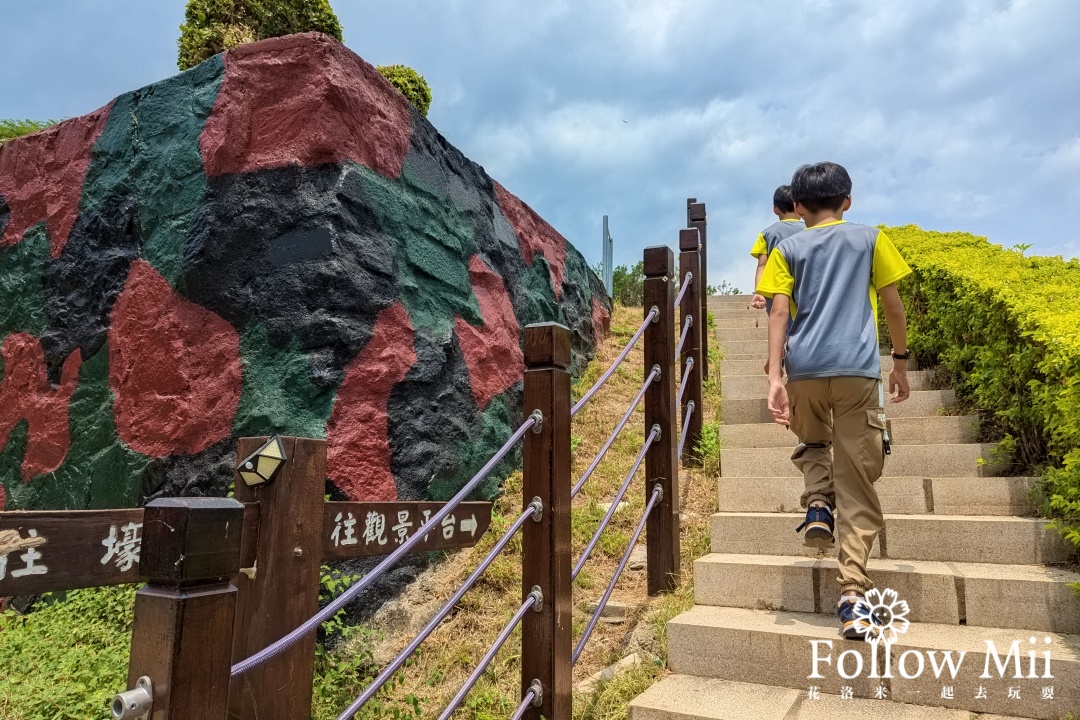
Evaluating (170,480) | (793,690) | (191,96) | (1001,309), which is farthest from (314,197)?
(1001,309)

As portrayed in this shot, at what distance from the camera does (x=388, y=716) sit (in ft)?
9.84

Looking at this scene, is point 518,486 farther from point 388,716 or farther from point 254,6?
point 254,6

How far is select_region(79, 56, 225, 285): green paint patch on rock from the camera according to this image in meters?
4.03

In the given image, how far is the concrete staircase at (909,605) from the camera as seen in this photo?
2.18 m

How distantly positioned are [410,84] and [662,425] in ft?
14.1

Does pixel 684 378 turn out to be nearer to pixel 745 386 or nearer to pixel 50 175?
pixel 745 386

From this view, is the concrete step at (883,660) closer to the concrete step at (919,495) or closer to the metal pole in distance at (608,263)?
the concrete step at (919,495)

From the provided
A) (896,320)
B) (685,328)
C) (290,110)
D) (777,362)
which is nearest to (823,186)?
(896,320)

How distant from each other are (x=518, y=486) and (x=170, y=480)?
2.02 metres

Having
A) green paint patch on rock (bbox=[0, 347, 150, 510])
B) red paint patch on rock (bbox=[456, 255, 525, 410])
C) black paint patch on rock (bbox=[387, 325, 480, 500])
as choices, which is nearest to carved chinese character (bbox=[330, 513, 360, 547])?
black paint patch on rock (bbox=[387, 325, 480, 500])

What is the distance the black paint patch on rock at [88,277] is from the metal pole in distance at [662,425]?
122 inches

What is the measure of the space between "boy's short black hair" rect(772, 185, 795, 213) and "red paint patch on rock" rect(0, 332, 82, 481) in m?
4.55

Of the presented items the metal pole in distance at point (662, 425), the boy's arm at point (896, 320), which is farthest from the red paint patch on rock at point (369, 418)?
the boy's arm at point (896, 320)

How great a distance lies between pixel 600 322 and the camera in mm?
7902
